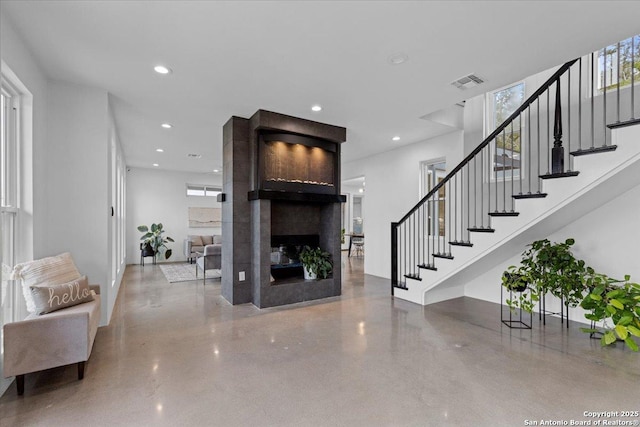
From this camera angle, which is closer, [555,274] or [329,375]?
[329,375]

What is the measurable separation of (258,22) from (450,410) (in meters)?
3.25

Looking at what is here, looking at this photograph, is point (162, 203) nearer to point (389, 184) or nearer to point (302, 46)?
point (389, 184)

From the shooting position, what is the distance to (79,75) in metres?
3.31

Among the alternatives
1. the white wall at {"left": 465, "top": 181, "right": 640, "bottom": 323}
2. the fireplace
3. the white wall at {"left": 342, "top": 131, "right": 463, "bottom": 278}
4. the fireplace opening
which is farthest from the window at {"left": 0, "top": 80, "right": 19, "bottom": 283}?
the white wall at {"left": 465, "top": 181, "right": 640, "bottom": 323}

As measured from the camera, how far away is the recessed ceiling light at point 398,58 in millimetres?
2924

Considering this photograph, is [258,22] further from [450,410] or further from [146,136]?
[146,136]

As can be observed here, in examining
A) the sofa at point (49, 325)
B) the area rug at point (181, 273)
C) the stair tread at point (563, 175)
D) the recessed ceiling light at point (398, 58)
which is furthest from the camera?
the area rug at point (181, 273)

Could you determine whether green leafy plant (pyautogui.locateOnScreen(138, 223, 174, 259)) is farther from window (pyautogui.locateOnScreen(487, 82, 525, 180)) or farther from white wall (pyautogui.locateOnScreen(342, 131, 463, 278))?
window (pyautogui.locateOnScreen(487, 82, 525, 180))

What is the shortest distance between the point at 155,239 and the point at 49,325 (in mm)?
6960

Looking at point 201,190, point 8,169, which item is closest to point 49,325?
point 8,169

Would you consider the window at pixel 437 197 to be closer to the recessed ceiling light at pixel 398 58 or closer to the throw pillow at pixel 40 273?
the recessed ceiling light at pixel 398 58

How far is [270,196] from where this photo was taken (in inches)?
176

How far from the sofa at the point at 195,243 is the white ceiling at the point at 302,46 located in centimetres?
552

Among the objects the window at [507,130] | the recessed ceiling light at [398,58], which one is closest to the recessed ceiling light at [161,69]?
the recessed ceiling light at [398,58]
